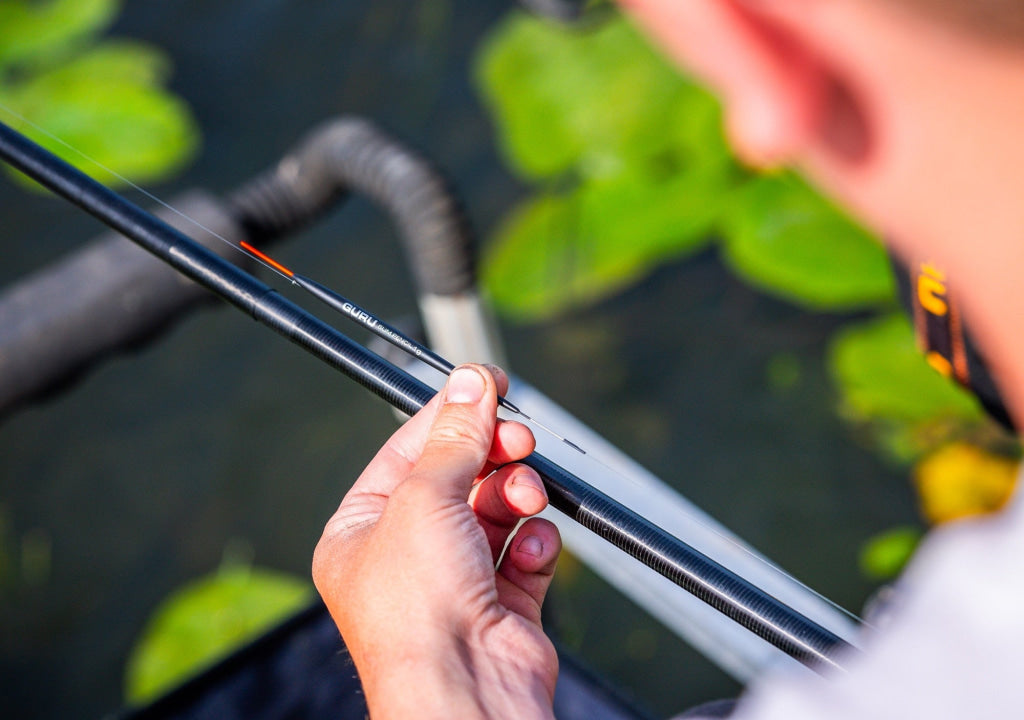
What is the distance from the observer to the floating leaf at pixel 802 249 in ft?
4.66

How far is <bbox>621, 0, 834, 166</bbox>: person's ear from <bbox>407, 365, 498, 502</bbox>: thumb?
283 millimetres

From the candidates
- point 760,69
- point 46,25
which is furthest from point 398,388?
point 46,25

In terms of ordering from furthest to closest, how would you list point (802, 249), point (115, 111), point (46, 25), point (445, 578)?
point (46, 25) → point (115, 111) → point (802, 249) → point (445, 578)

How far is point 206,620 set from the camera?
1.35 meters

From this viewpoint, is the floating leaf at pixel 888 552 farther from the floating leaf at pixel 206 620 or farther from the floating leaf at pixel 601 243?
the floating leaf at pixel 206 620

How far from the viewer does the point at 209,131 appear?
6.21 ft

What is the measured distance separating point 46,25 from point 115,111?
422mm

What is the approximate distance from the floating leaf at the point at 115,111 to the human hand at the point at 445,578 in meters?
1.44

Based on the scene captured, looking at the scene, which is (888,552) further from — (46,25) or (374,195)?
(46,25)

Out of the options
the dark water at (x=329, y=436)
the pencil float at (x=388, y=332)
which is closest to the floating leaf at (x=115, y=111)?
the dark water at (x=329, y=436)

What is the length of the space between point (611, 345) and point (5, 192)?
1.32 m

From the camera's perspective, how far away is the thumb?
513mm

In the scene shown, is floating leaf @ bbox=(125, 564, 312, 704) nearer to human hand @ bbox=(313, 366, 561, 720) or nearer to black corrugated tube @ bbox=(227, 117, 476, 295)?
black corrugated tube @ bbox=(227, 117, 476, 295)

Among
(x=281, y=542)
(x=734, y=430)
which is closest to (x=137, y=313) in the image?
(x=281, y=542)
